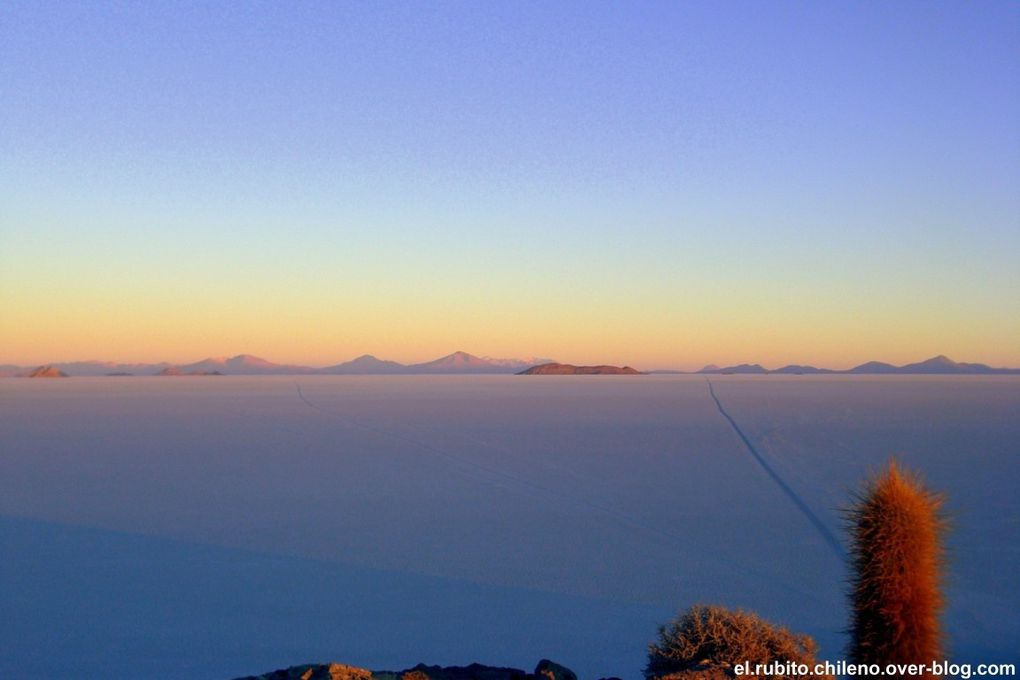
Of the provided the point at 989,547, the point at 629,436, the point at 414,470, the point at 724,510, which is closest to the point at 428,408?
the point at 629,436

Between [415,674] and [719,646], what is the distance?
57.6 inches

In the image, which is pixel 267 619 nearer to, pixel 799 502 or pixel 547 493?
pixel 547 493

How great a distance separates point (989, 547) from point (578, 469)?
267 inches

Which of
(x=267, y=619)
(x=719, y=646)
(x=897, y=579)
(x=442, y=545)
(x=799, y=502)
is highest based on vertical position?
(x=897, y=579)

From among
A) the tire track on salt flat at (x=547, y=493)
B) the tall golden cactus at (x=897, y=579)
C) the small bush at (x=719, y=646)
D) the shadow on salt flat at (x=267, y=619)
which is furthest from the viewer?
the tire track on salt flat at (x=547, y=493)

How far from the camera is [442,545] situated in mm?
9266

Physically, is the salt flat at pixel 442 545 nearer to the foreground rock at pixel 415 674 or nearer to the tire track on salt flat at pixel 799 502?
the tire track on salt flat at pixel 799 502

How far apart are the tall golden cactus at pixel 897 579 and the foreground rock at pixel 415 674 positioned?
Result: 5.26 feet

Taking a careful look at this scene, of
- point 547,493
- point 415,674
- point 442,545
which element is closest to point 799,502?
point 547,493

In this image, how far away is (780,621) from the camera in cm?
676

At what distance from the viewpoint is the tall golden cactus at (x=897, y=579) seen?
3.64 m

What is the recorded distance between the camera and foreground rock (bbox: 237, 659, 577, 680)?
4.24m

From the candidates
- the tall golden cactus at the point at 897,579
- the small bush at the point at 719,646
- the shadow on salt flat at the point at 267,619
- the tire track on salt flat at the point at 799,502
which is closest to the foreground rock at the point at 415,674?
the small bush at the point at 719,646

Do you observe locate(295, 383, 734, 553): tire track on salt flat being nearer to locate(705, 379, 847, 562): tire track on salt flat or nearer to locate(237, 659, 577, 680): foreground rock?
locate(705, 379, 847, 562): tire track on salt flat
